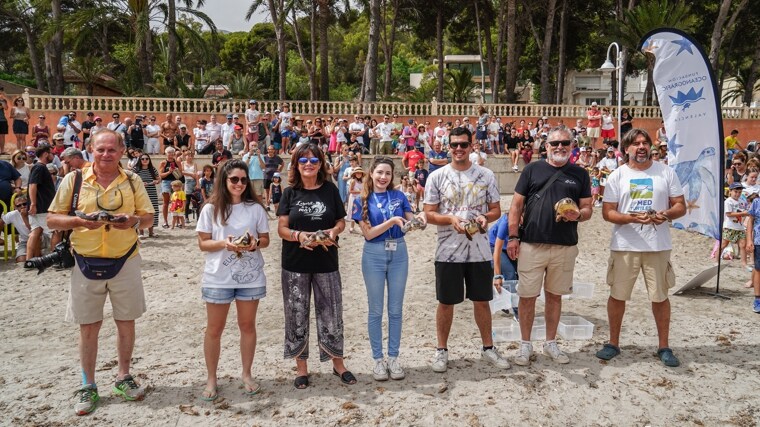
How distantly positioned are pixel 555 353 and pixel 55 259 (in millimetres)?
7292

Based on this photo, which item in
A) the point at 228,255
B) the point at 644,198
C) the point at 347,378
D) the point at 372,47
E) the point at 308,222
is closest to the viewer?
the point at 228,255

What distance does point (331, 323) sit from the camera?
15.1ft

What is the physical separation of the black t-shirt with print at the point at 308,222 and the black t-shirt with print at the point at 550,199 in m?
1.67

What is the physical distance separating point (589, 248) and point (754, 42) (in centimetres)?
3703

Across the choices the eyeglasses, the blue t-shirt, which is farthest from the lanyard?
the eyeglasses

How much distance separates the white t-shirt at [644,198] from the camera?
5047mm

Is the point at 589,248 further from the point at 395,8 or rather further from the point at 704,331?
the point at 395,8

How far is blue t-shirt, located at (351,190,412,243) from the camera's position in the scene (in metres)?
4.64

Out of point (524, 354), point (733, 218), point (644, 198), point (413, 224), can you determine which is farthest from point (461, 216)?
point (733, 218)

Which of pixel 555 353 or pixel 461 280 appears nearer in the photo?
pixel 461 280

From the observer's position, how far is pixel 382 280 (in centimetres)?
471

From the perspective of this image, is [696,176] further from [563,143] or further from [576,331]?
[563,143]

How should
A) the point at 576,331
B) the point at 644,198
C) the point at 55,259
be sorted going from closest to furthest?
the point at 644,198, the point at 576,331, the point at 55,259

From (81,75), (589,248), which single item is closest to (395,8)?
(81,75)
